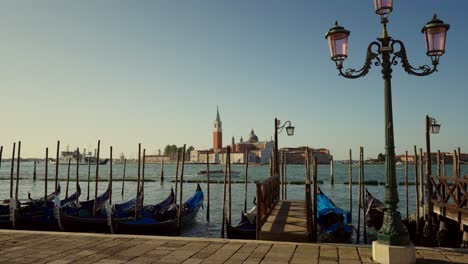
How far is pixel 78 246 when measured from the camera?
20.2ft

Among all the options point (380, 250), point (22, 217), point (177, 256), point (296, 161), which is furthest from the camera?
point (296, 161)

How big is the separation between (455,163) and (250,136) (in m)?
158

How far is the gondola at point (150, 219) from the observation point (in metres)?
12.8

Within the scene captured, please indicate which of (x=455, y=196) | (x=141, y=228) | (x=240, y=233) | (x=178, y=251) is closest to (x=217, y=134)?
(x=141, y=228)

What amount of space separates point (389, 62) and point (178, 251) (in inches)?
159

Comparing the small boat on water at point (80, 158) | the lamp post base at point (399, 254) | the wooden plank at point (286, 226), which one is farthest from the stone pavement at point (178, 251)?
the small boat on water at point (80, 158)

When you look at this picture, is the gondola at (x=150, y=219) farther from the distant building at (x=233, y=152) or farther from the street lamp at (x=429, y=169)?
the distant building at (x=233, y=152)

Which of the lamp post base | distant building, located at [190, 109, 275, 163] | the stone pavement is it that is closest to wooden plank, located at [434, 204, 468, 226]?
the stone pavement

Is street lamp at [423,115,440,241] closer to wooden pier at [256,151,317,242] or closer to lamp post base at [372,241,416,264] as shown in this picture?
wooden pier at [256,151,317,242]

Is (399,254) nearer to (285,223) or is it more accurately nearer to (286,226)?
(286,226)

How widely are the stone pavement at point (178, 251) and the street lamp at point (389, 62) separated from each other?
0.52m

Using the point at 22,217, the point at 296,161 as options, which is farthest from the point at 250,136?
the point at 22,217

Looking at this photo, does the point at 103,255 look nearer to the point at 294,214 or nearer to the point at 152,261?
the point at 152,261

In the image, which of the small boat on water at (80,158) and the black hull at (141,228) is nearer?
the black hull at (141,228)
